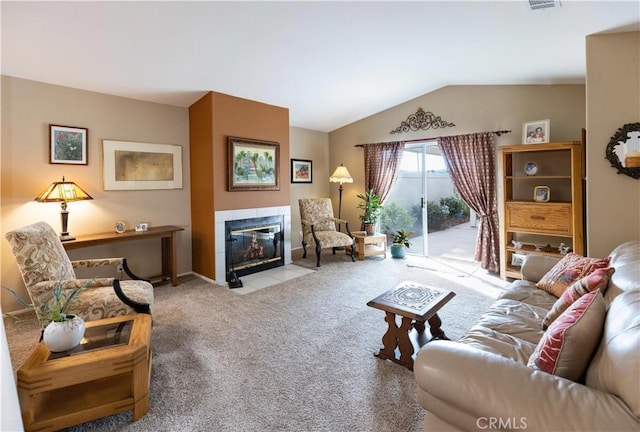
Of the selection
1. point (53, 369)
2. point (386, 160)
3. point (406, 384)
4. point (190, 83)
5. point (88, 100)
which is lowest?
point (406, 384)

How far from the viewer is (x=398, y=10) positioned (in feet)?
9.09

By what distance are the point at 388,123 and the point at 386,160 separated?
0.68 metres

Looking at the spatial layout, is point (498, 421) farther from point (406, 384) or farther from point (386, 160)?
point (386, 160)

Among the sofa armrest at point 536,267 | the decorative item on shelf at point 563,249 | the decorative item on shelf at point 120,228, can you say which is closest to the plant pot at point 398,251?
the decorative item on shelf at point 563,249

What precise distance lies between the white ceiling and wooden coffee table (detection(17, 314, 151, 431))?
2498 millimetres

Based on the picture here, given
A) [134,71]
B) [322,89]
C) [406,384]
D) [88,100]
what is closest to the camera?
[406,384]

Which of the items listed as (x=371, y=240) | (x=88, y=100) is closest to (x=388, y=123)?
(x=371, y=240)

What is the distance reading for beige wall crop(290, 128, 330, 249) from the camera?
19.7 feet

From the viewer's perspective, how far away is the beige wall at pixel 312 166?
19.7 feet

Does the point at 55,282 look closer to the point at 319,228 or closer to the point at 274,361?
the point at 274,361

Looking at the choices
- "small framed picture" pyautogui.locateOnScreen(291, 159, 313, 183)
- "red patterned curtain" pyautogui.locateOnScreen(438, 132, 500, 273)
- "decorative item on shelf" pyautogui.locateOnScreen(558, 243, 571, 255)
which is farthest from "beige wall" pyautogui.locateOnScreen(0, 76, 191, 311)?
"decorative item on shelf" pyautogui.locateOnScreen(558, 243, 571, 255)

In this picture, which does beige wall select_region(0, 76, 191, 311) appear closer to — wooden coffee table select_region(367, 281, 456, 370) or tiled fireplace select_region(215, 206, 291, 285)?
tiled fireplace select_region(215, 206, 291, 285)

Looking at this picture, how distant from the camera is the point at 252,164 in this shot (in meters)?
4.57

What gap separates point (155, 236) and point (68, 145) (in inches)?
53.7
